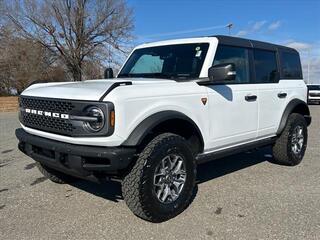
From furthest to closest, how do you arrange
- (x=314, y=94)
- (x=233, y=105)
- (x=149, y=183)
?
(x=314, y=94) < (x=233, y=105) < (x=149, y=183)

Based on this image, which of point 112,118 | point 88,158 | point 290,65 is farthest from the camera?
point 290,65

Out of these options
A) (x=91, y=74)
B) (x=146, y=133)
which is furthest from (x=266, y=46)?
(x=91, y=74)

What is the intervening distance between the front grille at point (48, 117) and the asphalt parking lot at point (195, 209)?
37.9 inches

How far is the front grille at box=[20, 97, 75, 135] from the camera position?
3629 mm

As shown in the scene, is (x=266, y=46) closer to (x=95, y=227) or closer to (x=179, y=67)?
(x=179, y=67)

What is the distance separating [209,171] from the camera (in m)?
5.80

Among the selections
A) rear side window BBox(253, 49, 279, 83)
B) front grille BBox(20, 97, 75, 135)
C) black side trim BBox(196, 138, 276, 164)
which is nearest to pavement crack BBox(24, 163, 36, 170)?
front grille BBox(20, 97, 75, 135)

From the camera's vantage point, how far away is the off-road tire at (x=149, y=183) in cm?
360

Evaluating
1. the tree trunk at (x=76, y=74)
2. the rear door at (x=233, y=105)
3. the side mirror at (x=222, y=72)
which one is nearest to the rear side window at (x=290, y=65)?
the rear door at (x=233, y=105)

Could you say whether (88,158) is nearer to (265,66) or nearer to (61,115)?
(61,115)

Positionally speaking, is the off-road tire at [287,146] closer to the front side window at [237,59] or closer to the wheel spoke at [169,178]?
the front side window at [237,59]

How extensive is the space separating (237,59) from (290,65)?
5.67 ft

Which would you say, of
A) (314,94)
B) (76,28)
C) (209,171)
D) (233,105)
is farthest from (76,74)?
(233,105)

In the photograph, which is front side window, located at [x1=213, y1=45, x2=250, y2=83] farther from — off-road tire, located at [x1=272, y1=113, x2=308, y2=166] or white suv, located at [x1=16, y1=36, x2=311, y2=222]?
off-road tire, located at [x1=272, y1=113, x2=308, y2=166]
